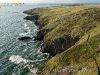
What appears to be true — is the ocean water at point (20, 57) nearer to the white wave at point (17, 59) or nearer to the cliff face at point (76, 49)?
the white wave at point (17, 59)

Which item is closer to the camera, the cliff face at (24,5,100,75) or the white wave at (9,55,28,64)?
the cliff face at (24,5,100,75)

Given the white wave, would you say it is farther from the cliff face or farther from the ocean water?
the cliff face

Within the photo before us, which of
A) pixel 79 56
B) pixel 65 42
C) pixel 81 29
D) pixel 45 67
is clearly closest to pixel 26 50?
pixel 65 42

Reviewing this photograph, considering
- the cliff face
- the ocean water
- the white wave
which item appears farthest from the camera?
the white wave

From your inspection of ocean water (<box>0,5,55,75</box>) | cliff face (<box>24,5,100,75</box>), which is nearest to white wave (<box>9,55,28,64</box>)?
ocean water (<box>0,5,55,75</box>)

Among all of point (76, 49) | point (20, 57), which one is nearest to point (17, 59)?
point (20, 57)

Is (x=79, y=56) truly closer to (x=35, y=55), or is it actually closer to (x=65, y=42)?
(x=65, y=42)

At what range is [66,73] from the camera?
38.8m

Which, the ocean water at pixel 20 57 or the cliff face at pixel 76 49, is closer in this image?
A: the cliff face at pixel 76 49

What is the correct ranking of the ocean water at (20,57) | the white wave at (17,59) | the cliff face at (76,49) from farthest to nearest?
the white wave at (17,59) < the ocean water at (20,57) < the cliff face at (76,49)

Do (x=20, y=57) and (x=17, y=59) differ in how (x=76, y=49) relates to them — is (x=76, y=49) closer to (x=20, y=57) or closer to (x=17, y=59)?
(x=17, y=59)

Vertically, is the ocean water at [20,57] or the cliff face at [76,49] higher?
the cliff face at [76,49]

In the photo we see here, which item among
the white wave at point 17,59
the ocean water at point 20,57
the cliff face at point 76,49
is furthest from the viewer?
the white wave at point 17,59

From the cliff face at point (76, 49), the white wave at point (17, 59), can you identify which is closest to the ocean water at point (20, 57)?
the white wave at point (17, 59)
